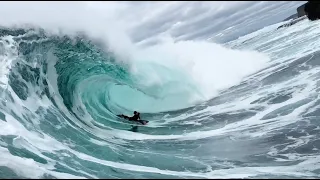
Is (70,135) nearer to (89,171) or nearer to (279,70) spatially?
(89,171)

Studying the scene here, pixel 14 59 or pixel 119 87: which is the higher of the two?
pixel 119 87

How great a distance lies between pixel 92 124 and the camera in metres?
18.0

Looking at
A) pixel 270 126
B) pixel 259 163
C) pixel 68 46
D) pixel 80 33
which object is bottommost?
pixel 259 163

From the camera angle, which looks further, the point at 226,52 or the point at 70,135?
the point at 226,52

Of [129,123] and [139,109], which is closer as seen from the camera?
[129,123]

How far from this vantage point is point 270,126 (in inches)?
595

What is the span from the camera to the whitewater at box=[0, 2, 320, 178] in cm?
1104

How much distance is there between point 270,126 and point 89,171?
313 inches

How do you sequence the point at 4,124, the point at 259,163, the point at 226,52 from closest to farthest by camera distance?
the point at 259,163
the point at 4,124
the point at 226,52

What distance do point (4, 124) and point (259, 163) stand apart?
8.08 meters

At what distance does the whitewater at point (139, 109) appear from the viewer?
435 inches

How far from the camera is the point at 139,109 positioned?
24578 mm

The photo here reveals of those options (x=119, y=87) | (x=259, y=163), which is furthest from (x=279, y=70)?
(x=259, y=163)

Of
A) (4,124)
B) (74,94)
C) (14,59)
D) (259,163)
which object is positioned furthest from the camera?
(74,94)
